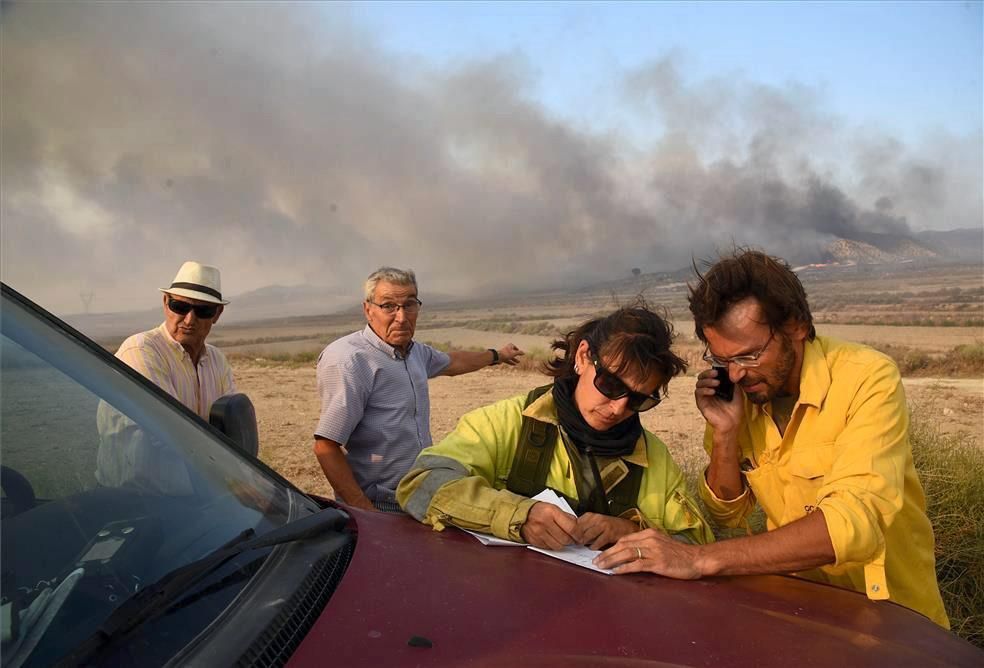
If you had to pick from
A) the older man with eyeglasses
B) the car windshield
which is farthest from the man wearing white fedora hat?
the car windshield

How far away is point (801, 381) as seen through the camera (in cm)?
258

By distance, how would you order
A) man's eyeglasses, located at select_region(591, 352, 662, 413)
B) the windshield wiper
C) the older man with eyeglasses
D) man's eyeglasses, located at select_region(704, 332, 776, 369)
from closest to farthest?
the windshield wiper, man's eyeglasses, located at select_region(591, 352, 662, 413), man's eyeglasses, located at select_region(704, 332, 776, 369), the older man with eyeglasses

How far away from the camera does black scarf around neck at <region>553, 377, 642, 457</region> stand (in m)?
2.39

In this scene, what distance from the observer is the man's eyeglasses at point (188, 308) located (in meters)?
3.93

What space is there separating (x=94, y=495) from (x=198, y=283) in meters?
2.86

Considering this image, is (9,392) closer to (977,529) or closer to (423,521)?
(423,521)

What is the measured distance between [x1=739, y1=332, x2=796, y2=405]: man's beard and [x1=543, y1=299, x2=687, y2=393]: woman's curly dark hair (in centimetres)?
29

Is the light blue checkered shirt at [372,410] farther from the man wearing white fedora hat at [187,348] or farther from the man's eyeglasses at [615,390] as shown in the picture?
the man's eyeglasses at [615,390]

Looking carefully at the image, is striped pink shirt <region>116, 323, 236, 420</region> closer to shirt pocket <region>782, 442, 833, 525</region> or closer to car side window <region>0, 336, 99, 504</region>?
car side window <region>0, 336, 99, 504</region>

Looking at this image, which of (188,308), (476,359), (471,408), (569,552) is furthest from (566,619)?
(471,408)

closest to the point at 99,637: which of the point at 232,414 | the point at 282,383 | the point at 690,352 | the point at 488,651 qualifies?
the point at 488,651

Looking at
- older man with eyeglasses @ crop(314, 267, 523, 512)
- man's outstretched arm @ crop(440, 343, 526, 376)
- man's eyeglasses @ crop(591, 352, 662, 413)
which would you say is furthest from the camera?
man's outstretched arm @ crop(440, 343, 526, 376)

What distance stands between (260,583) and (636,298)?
180 cm

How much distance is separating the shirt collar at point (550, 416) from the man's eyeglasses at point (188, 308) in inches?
87.7
